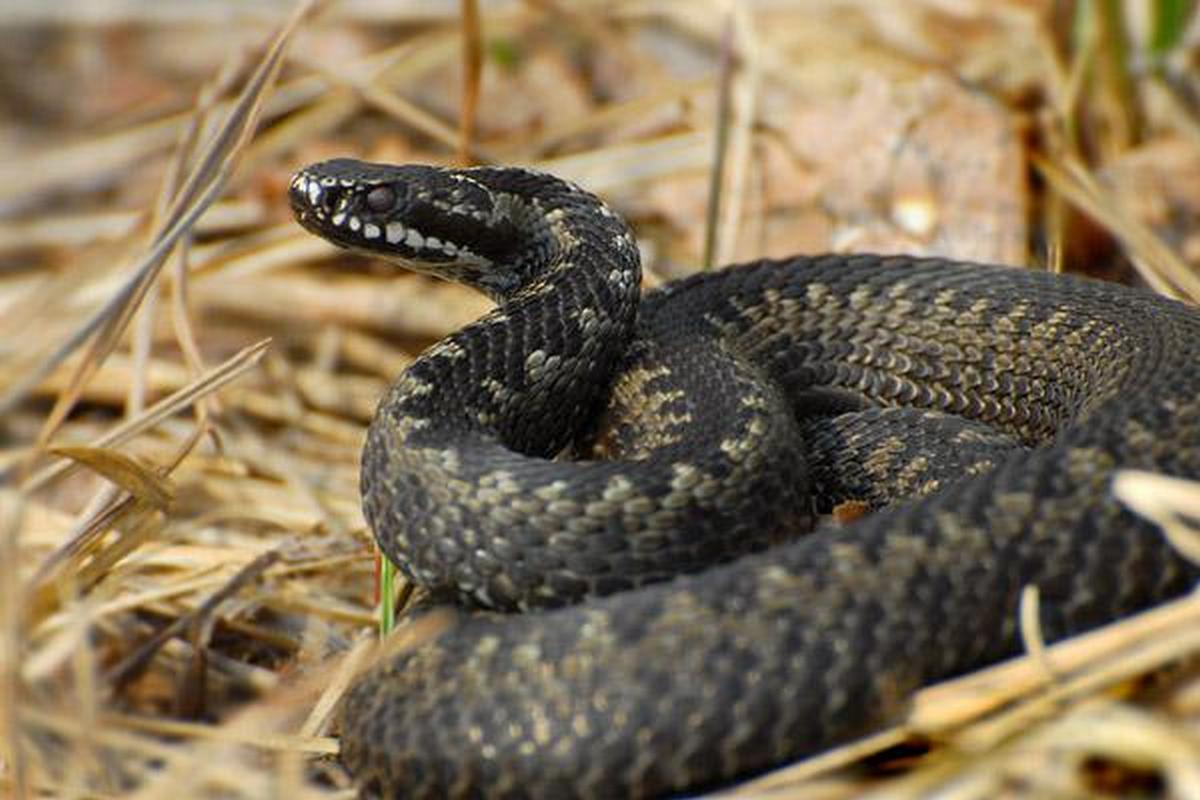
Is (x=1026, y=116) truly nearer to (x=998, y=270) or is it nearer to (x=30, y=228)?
(x=998, y=270)

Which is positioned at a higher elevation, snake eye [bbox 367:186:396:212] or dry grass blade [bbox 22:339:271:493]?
snake eye [bbox 367:186:396:212]

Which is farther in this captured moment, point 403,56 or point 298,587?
point 403,56

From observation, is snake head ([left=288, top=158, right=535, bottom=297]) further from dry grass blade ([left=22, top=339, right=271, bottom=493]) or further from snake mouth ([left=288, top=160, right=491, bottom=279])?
dry grass blade ([left=22, top=339, right=271, bottom=493])

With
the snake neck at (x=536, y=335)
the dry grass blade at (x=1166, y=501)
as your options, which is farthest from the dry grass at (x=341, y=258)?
the snake neck at (x=536, y=335)

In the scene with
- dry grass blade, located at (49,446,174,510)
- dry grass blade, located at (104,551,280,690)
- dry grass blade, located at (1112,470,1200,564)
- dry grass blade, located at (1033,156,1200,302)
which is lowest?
dry grass blade, located at (104,551,280,690)

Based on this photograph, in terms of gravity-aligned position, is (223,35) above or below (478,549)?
above

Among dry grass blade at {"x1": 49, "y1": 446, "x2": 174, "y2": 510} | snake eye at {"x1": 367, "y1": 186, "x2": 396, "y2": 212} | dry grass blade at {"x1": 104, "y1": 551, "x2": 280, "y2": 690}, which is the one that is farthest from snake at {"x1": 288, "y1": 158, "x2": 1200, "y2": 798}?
dry grass blade at {"x1": 104, "y1": 551, "x2": 280, "y2": 690}

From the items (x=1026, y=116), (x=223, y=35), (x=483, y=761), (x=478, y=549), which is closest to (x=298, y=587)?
(x=478, y=549)
